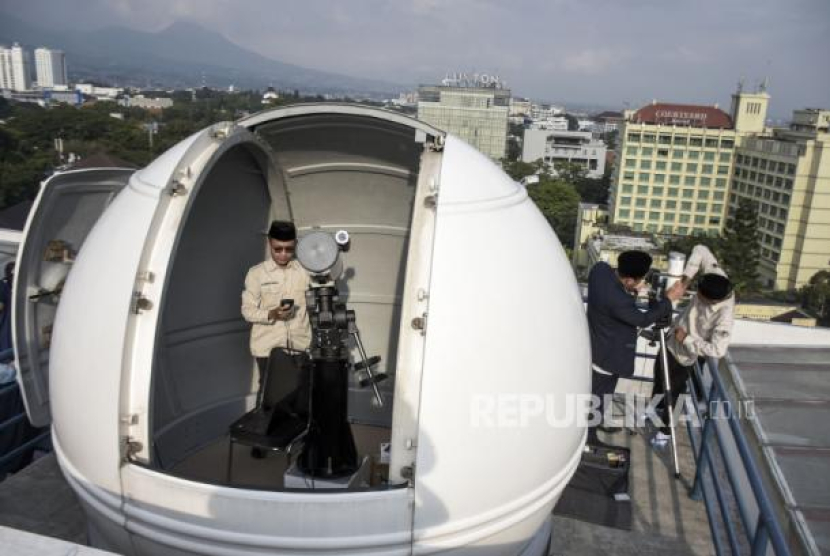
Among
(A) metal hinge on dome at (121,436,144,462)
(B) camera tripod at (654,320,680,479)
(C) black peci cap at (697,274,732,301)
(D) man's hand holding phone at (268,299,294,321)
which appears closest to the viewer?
(A) metal hinge on dome at (121,436,144,462)

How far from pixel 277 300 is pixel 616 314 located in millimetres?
2590

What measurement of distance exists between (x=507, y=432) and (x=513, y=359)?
0.35 meters

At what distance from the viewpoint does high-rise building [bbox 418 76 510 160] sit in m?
135

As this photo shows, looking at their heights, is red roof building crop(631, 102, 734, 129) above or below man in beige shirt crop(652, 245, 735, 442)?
above

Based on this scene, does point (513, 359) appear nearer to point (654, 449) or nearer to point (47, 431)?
point (654, 449)

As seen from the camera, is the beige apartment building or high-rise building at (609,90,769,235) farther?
the beige apartment building

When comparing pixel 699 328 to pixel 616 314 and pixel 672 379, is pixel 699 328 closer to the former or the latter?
pixel 672 379

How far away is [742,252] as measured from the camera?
2037 inches

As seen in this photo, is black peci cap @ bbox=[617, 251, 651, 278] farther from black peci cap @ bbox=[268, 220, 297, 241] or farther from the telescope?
black peci cap @ bbox=[268, 220, 297, 241]

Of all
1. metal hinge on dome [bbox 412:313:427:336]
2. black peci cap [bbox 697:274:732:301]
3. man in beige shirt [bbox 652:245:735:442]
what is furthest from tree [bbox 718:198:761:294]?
metal hinge on dome [bbox 412:313:427:336]

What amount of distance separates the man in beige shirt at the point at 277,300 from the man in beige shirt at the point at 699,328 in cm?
324

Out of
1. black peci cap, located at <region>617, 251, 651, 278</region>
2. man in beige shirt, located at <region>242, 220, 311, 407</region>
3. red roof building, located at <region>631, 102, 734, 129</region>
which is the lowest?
man in beige shirt, located at <region>242, 220, 311, 407</region>

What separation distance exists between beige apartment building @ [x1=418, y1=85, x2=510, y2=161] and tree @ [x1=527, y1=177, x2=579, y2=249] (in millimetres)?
50207

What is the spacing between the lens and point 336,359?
3.73 meters
